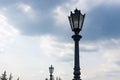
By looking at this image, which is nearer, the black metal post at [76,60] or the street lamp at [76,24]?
the black metal post at [76,60]

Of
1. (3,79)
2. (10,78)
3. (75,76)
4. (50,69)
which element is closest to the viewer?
(75,76)

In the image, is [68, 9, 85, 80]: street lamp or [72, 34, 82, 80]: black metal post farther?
[68, 9, 85, 80]: street lamp

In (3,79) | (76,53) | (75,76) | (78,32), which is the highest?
(3,79)

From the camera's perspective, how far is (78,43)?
13.1 m

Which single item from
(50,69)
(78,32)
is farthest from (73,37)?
(50,69)

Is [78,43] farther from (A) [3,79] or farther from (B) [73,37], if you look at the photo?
(A) [3,79]

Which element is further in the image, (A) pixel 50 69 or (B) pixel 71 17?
(A) pixel 50 69

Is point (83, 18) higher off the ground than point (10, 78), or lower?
lower

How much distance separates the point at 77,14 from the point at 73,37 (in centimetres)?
99

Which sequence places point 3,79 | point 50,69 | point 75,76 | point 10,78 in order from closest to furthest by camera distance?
point 75,76 → point 50,69 → point 3,79 → point 10,78

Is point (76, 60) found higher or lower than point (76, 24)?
lower

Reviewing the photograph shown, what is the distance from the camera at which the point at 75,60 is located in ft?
41.7

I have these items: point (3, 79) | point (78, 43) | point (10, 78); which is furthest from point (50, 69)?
point (10, 78)

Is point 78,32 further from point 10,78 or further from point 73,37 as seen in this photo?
point 10,78
